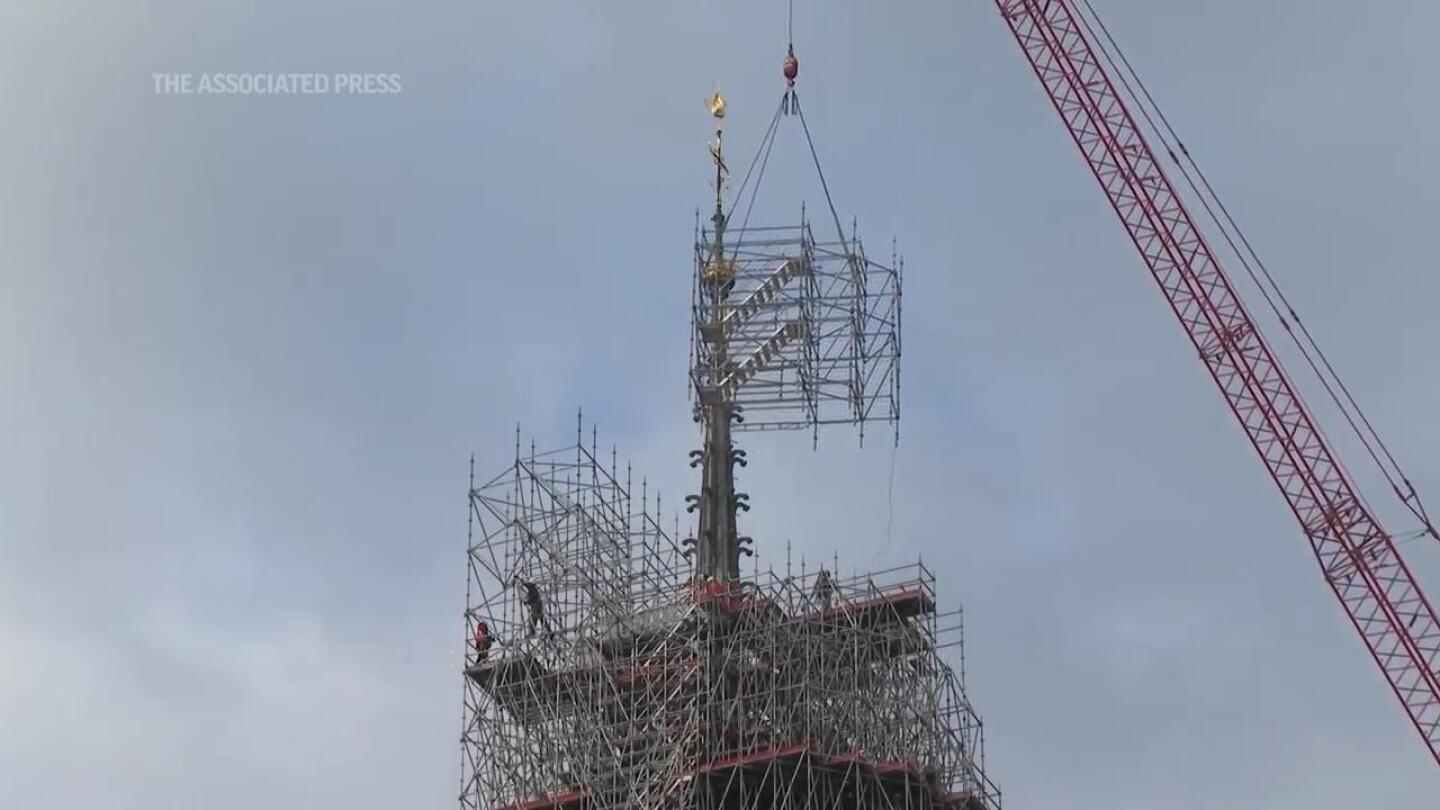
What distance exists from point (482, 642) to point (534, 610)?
3275 millimetres

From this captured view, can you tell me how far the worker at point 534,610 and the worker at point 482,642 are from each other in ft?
7.45

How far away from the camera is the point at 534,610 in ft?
465

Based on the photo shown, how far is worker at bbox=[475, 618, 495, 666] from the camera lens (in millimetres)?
141875

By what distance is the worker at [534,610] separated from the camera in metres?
141

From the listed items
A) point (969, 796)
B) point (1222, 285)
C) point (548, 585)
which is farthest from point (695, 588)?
point (1222, 285)

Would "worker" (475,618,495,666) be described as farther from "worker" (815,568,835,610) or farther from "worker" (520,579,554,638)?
Answer: "worker" (815,568,835,610)

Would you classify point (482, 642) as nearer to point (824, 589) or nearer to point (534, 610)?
point (534, 610)

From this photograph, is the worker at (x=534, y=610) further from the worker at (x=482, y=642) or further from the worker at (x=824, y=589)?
the worker at (x=824, y=589)

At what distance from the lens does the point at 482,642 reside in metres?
142

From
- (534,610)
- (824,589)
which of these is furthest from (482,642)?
(824,589)

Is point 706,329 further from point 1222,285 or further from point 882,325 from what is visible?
point 1222,285

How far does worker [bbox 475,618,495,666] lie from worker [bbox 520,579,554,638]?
2.27 meters

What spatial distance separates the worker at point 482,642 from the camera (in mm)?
141875

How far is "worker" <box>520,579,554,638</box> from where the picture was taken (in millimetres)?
141250
